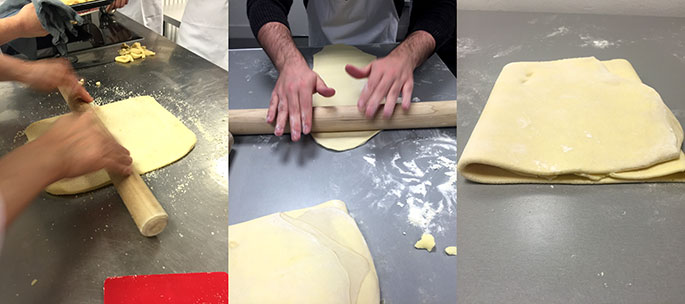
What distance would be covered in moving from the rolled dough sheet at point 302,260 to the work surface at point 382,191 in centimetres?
2

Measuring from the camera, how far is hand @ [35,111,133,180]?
82 cm

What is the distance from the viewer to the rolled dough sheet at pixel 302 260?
0.38 m

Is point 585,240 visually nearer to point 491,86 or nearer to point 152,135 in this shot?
point 491,86

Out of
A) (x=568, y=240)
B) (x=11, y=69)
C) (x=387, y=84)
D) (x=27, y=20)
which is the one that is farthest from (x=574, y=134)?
(x=27, y=20)

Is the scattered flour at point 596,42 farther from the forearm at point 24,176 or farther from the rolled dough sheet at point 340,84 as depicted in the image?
the forearm at point 24,176

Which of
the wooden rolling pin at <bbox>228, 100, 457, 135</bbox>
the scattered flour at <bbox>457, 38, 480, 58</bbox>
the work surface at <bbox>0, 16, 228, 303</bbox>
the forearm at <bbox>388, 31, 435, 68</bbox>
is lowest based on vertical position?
the work surface at <bbox>0, 16, 228, 303</bbox>

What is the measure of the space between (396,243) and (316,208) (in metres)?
0.12

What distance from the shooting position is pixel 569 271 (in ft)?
2.46

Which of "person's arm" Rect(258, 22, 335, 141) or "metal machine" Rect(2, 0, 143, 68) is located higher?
"person's arm" Rect(258, 22, 335, 141)

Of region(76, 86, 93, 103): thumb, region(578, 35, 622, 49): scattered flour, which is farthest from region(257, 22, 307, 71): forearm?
region(578, 35, 622, 49): scattered flour

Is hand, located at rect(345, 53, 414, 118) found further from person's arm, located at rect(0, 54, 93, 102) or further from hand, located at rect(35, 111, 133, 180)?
person's arm, located at rect(0, 54, 93, 102)

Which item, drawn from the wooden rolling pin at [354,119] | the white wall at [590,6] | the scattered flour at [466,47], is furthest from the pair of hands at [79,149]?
the white wall at [590,6]

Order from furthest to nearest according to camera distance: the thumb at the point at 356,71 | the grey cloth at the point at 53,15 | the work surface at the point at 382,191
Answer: the grey cloth at the point at 53,15, the thumb at the point at 356,71, the work surface at the point at 382,191

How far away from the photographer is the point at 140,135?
1111 mm
